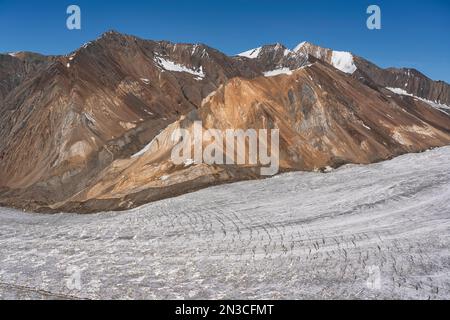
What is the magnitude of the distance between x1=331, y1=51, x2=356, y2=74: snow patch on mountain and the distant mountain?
53689 millimetres

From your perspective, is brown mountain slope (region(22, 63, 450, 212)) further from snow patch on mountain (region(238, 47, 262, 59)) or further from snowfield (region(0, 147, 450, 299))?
snow patch on mountain (region(238, 47, 262, 59))

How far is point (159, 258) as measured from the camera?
19.1 m

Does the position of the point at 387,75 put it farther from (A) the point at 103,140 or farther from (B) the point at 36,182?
(B) the point at 36,182

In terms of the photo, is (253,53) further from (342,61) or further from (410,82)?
(410,82)

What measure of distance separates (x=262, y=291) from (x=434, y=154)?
21.0 metres

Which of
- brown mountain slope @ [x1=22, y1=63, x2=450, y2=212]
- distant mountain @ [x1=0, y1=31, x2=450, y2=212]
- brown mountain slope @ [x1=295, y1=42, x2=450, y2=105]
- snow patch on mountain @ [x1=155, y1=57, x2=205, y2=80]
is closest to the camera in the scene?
brown mountain slope @ [x1=22, y1=63, x2=450, y2=212]

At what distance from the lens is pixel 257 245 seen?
20125mm

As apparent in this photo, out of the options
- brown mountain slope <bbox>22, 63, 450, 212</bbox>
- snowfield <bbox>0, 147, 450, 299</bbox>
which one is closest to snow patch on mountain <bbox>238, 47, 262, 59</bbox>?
brown mountain slope <bbox>22, 63, 450, 212</bbox>

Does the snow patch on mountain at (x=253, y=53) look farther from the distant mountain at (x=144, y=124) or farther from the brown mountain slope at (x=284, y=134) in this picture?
the brown mountain slope at (x=284, y=134)

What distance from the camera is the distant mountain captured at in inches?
1899

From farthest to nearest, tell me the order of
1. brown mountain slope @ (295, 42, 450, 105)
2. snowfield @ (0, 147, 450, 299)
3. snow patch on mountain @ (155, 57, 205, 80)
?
brown mountain slope @ (295, 42, 450, 105), snow patch on mountain @ (155, 57, 205, 80), snowfield @ (0, 147, 450, 299)

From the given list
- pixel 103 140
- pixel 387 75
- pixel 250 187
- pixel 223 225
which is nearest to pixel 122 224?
pixel 223 225

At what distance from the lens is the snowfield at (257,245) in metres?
15.9

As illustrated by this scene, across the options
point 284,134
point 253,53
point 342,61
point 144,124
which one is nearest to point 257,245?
point 284,134
